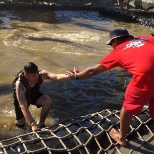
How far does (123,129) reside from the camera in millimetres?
3562

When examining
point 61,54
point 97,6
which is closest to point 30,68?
point 61,54

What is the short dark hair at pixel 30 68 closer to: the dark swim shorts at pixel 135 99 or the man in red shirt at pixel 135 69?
the man in red shirt at pixel 135 69

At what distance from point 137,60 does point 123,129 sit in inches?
31.0

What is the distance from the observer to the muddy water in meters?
5.75

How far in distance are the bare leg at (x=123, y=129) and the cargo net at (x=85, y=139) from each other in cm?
6

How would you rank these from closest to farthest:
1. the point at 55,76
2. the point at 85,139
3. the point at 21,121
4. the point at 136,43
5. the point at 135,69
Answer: the point at 135,69
the point at 136,43
the point at 85,139
the point at 55,76
the point at 21,121

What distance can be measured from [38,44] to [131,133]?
592cm

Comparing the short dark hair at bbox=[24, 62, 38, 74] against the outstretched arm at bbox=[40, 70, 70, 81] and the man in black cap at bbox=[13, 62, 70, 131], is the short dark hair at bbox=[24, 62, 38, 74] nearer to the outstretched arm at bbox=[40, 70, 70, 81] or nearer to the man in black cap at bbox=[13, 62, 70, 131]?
the man in black cap at bbox=[13, 62, 70, 131]

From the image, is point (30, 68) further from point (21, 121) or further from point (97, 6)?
point (97, 6)

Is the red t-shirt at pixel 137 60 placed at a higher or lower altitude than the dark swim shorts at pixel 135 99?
higher

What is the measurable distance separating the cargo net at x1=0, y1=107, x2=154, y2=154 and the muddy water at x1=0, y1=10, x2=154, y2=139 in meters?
1.34

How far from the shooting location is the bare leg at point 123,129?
11.4ft

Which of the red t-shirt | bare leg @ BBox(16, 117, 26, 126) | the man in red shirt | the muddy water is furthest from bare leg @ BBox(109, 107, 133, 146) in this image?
the muddy water

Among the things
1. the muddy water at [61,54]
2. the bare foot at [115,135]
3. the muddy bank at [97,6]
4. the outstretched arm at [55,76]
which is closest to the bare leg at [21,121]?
the muddy water at [61,54]
